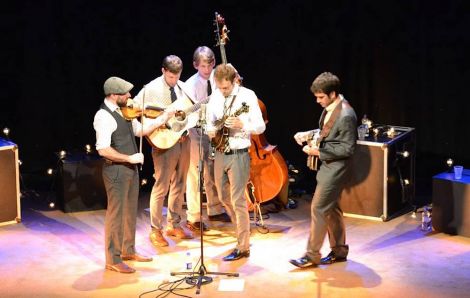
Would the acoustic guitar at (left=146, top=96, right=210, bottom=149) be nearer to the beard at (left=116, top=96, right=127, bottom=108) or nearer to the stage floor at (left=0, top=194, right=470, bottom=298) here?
the beard at (left=116, top=96, right=127, bottom=108)

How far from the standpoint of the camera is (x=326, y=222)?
711 cm

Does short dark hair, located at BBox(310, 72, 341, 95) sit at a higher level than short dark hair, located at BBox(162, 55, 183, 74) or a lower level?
lower

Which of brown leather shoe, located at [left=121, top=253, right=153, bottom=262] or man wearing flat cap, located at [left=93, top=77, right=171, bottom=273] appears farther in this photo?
brown leather shoe, located at [left=121, top=253, right=153, bottom=262]

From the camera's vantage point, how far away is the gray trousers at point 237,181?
7.25 m

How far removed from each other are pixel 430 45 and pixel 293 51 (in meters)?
1.48

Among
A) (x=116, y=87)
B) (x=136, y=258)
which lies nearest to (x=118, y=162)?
(x=116, y=87)

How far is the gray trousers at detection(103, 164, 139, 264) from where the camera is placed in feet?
22.9

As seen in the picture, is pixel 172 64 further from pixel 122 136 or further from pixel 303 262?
pixel 303 262

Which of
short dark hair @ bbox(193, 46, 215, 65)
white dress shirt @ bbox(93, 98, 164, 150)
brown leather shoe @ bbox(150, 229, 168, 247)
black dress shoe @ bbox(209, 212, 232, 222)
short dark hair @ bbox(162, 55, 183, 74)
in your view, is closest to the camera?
white dress shirt @ bbox(93, 98, 164, 150)

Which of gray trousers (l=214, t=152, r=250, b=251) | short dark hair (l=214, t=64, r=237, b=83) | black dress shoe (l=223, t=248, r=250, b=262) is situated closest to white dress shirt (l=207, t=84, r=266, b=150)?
gray trousers (l=214, t=152, r=250, b=251)

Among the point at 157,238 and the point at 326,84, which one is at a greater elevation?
the point at 326,84

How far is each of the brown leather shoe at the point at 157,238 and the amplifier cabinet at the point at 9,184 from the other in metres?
1.54

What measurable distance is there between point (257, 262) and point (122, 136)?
156cm

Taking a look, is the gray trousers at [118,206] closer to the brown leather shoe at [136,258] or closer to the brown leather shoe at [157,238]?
the brown leather shoe at [136,258]
